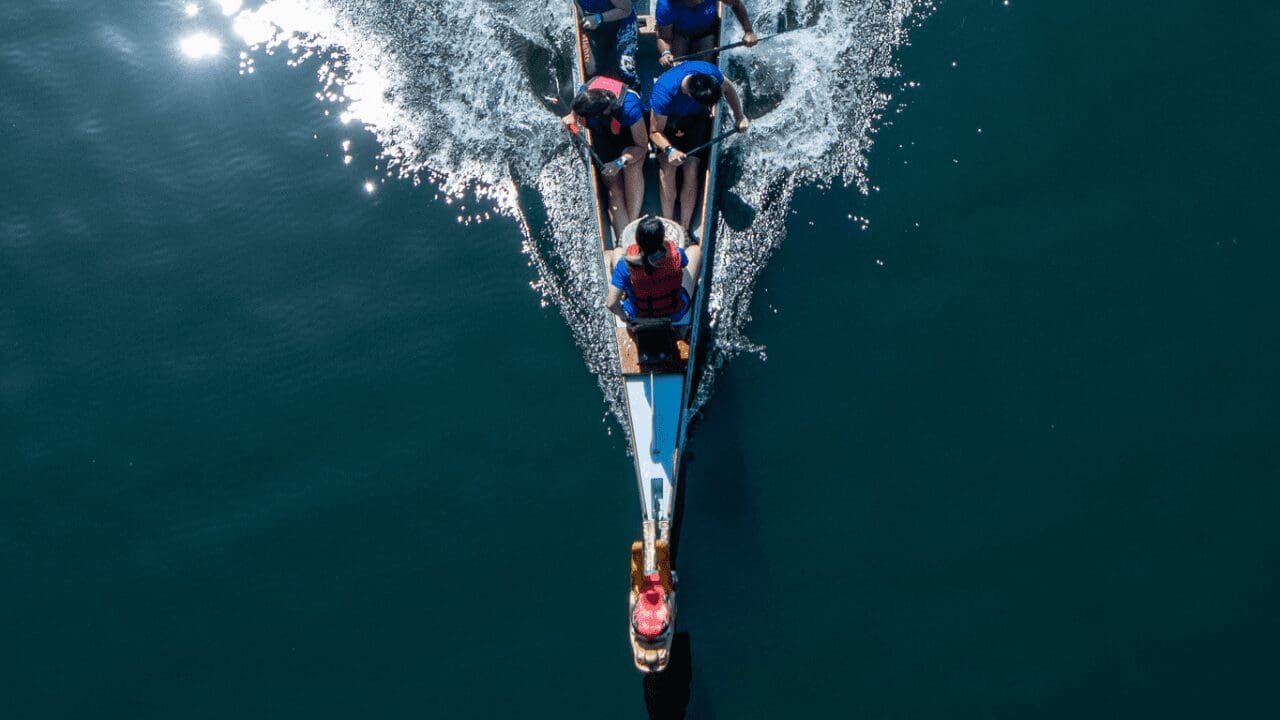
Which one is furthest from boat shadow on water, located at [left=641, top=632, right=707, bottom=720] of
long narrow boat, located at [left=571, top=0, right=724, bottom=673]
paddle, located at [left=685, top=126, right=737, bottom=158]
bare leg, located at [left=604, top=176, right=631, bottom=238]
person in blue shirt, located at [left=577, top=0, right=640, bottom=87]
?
person in blue shirt, located at [left=577, top=0, right=640, bottom=87]

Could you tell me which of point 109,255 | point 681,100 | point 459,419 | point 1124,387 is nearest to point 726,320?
point 681,100

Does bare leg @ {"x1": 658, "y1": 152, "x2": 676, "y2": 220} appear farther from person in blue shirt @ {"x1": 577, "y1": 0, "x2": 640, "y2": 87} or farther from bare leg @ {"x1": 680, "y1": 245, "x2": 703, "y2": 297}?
person in blue shirt @ {"x1": 577, "y1": 0, "x2": 640, "y2": 87}

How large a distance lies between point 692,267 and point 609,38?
346cm

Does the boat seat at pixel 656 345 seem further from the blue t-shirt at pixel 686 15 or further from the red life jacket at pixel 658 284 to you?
the blue t-shirt at pixel 686 15

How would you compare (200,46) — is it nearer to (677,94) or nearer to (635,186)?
(635,186)

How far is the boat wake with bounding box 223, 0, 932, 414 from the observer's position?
11.7 meters

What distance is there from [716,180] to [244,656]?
766 cm

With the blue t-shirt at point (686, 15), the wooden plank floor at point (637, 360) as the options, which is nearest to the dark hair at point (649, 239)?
the wooden plank floor at point (637, 360)

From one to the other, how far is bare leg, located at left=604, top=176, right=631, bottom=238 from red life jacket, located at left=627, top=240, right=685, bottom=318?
1.15 m

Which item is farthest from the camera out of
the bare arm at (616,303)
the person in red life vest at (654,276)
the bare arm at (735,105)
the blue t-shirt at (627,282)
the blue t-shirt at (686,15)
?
the blue t-shirt at (686,15)

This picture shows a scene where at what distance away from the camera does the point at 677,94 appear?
10.4 metres

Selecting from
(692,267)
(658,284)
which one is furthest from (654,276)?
(692,267)

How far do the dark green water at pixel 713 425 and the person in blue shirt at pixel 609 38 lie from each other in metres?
2.41

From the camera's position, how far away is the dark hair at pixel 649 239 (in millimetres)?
9023
